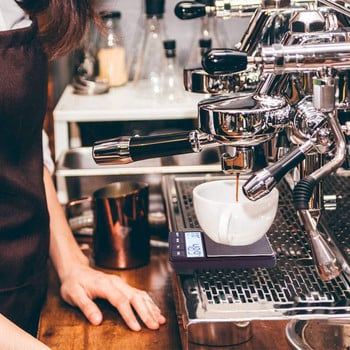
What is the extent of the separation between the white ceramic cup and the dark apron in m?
0.28

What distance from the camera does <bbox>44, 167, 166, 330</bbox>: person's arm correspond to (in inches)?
43.8

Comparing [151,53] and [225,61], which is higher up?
[225,61]

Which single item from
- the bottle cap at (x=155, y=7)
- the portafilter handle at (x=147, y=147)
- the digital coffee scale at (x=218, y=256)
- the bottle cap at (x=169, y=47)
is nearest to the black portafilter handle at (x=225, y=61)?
the portafilter handle at (x=147, y=147)

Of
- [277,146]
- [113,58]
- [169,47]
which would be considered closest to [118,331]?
[277,146]

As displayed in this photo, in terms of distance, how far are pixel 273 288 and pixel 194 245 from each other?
0.13 m

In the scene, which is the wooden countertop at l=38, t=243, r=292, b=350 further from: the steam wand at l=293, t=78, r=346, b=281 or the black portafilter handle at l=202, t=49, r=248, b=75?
the black portafilter handle at l=202, t=49, r=248, b=75

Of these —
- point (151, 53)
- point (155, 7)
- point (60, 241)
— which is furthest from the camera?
point (151, 53)

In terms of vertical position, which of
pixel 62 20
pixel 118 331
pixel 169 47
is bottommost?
pixel 118 331

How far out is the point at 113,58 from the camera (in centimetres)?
196

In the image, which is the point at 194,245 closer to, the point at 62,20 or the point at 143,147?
the point at 143,147

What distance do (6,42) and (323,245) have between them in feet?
1.79

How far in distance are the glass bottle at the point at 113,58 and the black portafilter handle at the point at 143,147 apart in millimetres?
1003

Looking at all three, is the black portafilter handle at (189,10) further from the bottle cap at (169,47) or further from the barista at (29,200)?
the bottle cap at (169,47)

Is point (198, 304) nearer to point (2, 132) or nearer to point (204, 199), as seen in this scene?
point (204, 199)
